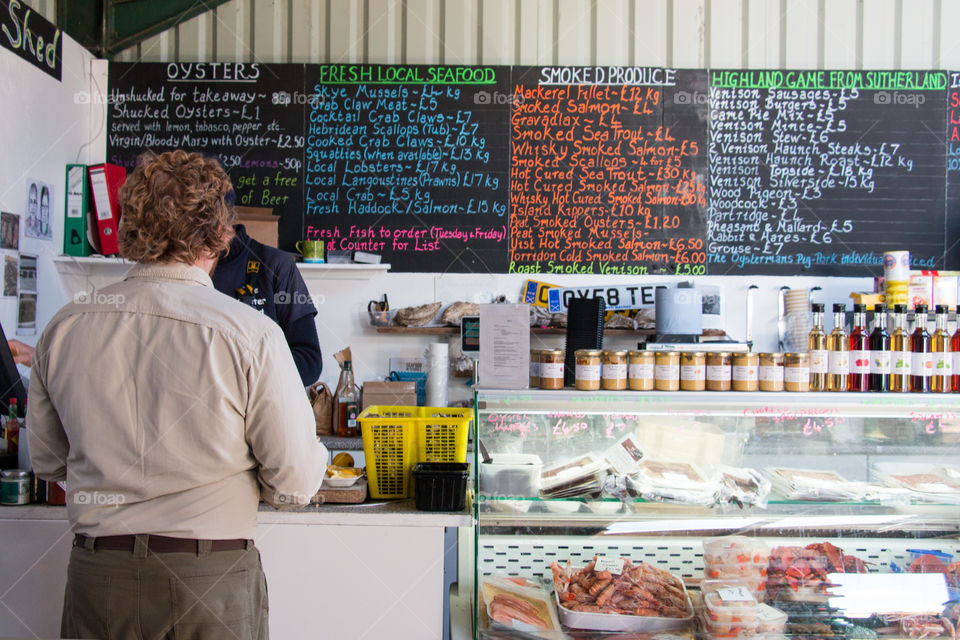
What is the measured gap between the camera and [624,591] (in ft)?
6.97

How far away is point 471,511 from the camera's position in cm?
211

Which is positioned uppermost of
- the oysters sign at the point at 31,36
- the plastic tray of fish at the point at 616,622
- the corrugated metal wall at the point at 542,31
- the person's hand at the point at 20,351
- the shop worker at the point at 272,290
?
the corrugated metal wall at the point at 542,31

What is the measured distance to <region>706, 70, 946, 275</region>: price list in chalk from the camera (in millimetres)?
4199

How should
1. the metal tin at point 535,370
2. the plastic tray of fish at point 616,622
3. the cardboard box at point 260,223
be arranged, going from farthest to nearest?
the cardboard box at point 260,223 < the metal tin at point 535,370 < the plastic tray of fish at point 616,622

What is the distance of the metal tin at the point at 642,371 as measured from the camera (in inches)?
89.1

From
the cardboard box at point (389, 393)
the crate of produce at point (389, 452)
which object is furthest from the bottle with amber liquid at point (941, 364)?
the cardboard box at point (389, 393)

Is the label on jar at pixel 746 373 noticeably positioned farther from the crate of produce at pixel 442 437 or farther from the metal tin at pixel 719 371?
the crate of produce at pixel 442 437

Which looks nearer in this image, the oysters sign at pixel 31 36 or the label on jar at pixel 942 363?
the label on jar at pixel 942 363

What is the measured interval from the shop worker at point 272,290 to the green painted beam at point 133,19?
228cm

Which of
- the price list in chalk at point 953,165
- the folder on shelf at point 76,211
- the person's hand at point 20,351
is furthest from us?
the price list in chalk at point 953,165

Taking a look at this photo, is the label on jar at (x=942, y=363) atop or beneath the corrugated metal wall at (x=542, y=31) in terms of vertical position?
beneath

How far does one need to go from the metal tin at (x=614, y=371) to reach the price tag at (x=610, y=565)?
1.70 feet

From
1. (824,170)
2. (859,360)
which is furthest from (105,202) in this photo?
(824,170)

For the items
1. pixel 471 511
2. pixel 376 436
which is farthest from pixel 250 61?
pixel 471 511
